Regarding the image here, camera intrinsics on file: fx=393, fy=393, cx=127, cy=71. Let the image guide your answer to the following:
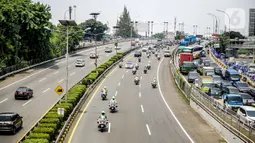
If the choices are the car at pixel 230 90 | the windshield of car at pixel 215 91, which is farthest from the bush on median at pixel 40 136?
the car at pixel 230 90

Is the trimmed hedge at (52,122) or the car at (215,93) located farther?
the car at (215,93)

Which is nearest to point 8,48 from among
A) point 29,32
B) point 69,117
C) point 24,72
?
point 24,72

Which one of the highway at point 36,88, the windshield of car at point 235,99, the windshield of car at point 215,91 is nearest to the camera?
the highway at point 36,88

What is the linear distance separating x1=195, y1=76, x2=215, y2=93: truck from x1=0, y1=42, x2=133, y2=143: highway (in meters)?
17.8

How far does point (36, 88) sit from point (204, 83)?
2213 centimetres

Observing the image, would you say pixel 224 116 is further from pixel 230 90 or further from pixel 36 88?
pixel 36 88

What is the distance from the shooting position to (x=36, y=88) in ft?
170

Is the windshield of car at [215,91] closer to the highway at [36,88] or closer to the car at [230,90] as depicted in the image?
the car at [230,90]

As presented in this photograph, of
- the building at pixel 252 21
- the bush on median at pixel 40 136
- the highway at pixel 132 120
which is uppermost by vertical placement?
the building at pixel 252 21

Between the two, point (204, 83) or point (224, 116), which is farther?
point (204, 83)

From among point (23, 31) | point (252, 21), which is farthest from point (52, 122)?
point (252, 21)

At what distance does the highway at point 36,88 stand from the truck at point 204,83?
58.5ft

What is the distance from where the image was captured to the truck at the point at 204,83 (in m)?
49.5

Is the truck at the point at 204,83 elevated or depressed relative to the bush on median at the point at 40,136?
elevated
